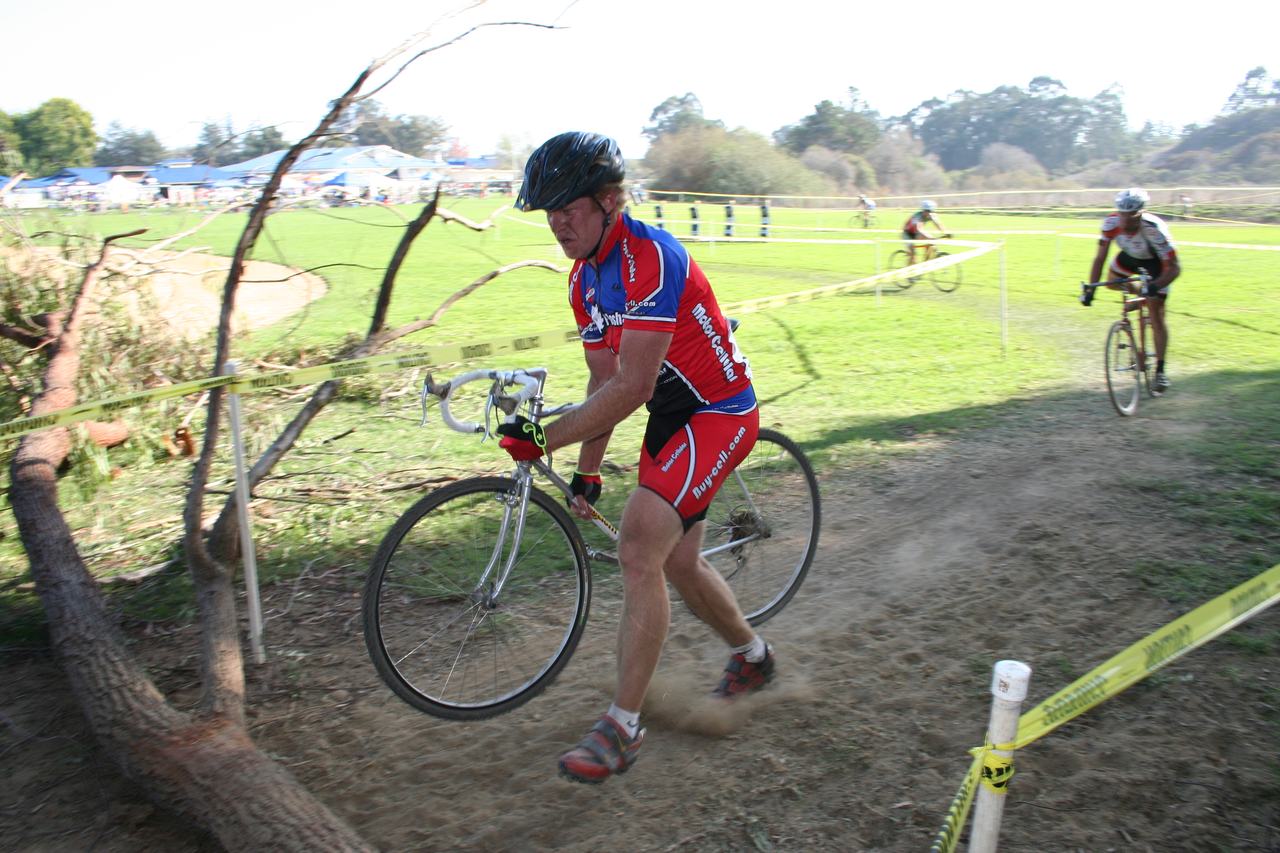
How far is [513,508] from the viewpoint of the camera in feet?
11.7

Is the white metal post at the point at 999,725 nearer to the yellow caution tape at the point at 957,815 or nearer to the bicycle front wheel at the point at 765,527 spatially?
the yellow caution tape at the point at 957,815

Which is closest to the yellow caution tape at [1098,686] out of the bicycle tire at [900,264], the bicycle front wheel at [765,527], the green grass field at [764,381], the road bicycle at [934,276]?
the bicycle front wheel at [765,527]

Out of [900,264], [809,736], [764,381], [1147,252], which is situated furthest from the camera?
[900,264]

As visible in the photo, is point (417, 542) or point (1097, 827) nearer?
point (1097, 827)

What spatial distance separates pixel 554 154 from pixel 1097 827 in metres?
2.68

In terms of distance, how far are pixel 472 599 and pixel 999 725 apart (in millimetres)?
2076

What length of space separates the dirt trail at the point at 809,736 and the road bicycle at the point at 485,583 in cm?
20

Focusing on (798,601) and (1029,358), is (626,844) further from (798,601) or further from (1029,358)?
(1029,358)

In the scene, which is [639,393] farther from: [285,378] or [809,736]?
[285,378]

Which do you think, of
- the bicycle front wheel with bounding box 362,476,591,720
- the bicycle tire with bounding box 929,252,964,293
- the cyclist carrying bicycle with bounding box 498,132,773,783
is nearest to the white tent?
the bicycle front wheel with bounding box 362,476,591,720

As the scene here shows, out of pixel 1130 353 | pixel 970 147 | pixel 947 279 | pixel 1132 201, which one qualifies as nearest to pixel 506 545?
pixel 1130 353

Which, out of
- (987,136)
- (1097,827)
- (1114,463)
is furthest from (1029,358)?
(987,136)

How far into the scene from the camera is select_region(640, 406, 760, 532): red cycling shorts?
3.22 metres

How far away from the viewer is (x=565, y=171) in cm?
298
